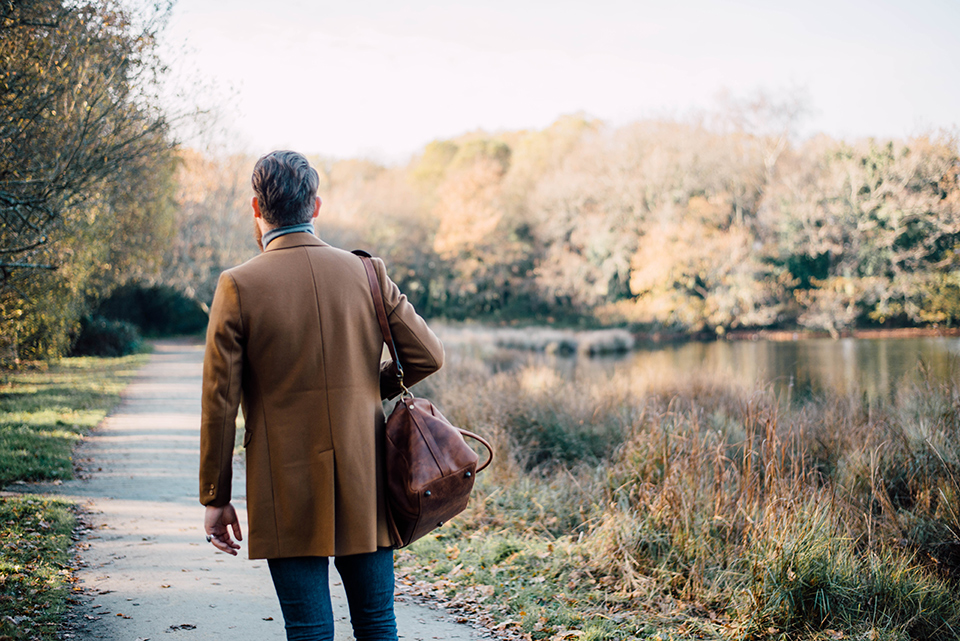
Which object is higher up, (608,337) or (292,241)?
(292,241)

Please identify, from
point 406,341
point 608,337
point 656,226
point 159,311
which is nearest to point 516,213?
point 656,226

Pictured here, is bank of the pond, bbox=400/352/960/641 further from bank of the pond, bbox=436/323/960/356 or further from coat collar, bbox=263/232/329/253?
bank of the pond, bbox=436/323/960/356

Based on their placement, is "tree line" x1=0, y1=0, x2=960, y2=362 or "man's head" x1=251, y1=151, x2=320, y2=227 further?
"tree line" x1=0, y1=0, x2=960, y2=362

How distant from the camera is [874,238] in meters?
25.8

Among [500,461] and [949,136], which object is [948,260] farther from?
[500,461]

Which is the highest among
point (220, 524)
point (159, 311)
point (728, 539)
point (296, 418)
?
point (296, 418)

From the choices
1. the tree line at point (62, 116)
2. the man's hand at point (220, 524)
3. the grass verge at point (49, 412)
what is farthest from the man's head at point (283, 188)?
the grass verge at point (49, 412)

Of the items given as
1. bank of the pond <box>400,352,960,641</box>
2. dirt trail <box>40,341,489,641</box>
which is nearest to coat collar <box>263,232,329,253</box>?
dirt trail <box>40,341,489,641</box>

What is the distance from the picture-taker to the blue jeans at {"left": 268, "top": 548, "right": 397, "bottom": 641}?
202 centimetres

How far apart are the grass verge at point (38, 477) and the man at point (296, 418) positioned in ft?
7.15

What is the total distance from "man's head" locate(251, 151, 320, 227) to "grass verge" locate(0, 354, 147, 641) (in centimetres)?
260

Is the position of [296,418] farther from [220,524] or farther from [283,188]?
[283,188]

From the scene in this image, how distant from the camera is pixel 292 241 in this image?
2111 millimetres

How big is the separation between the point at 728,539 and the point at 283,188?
4.18m
